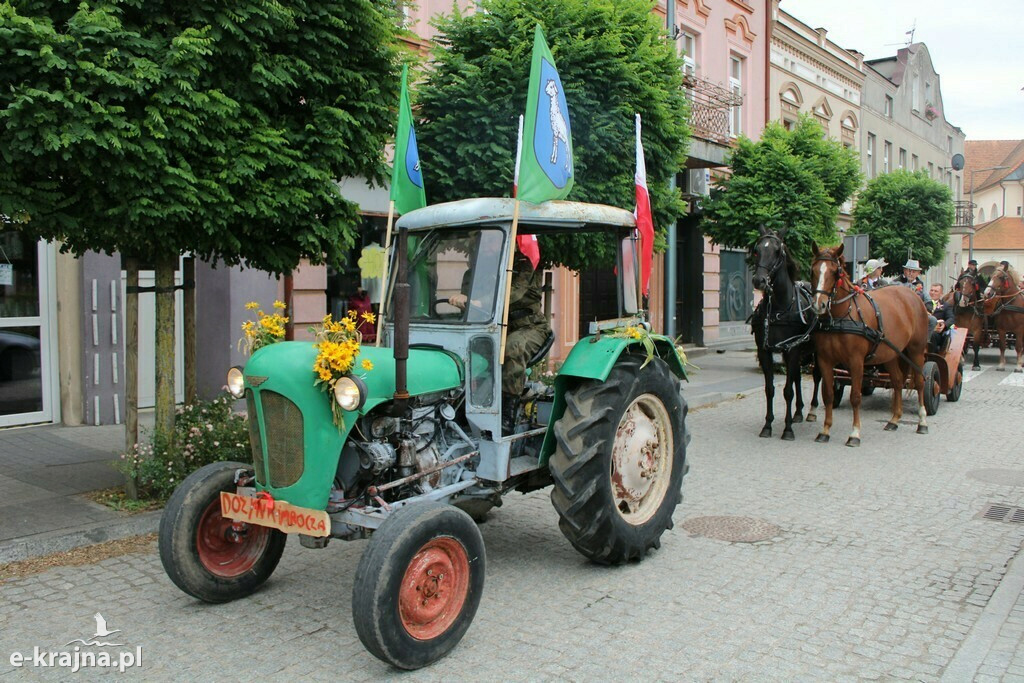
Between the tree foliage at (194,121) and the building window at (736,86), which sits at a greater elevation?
the building window at (736,86)

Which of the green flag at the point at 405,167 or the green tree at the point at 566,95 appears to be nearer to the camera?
the green flag at the point at 405,167

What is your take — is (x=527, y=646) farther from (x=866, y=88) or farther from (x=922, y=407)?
(x=866, y=88)

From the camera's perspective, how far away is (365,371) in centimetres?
450

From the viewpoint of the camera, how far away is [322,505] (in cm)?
438

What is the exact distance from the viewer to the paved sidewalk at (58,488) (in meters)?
5.93

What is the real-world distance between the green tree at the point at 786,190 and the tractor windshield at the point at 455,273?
38.2ft

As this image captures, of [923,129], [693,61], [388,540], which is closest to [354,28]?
[388,540]

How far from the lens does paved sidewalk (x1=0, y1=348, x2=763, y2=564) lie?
593 cm

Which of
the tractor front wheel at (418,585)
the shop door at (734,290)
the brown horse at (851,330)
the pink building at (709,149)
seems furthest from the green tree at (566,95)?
the shop door at (734,290)

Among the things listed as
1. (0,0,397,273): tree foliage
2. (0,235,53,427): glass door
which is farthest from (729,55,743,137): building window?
(0,0,397,273): tree foliage

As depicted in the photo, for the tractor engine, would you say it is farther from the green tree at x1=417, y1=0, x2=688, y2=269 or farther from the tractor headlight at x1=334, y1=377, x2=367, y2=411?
the green tree at x1=417, y1=0, x2=688, y2=269

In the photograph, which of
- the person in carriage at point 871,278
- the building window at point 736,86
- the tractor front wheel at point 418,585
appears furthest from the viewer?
the building window at point 736,86
